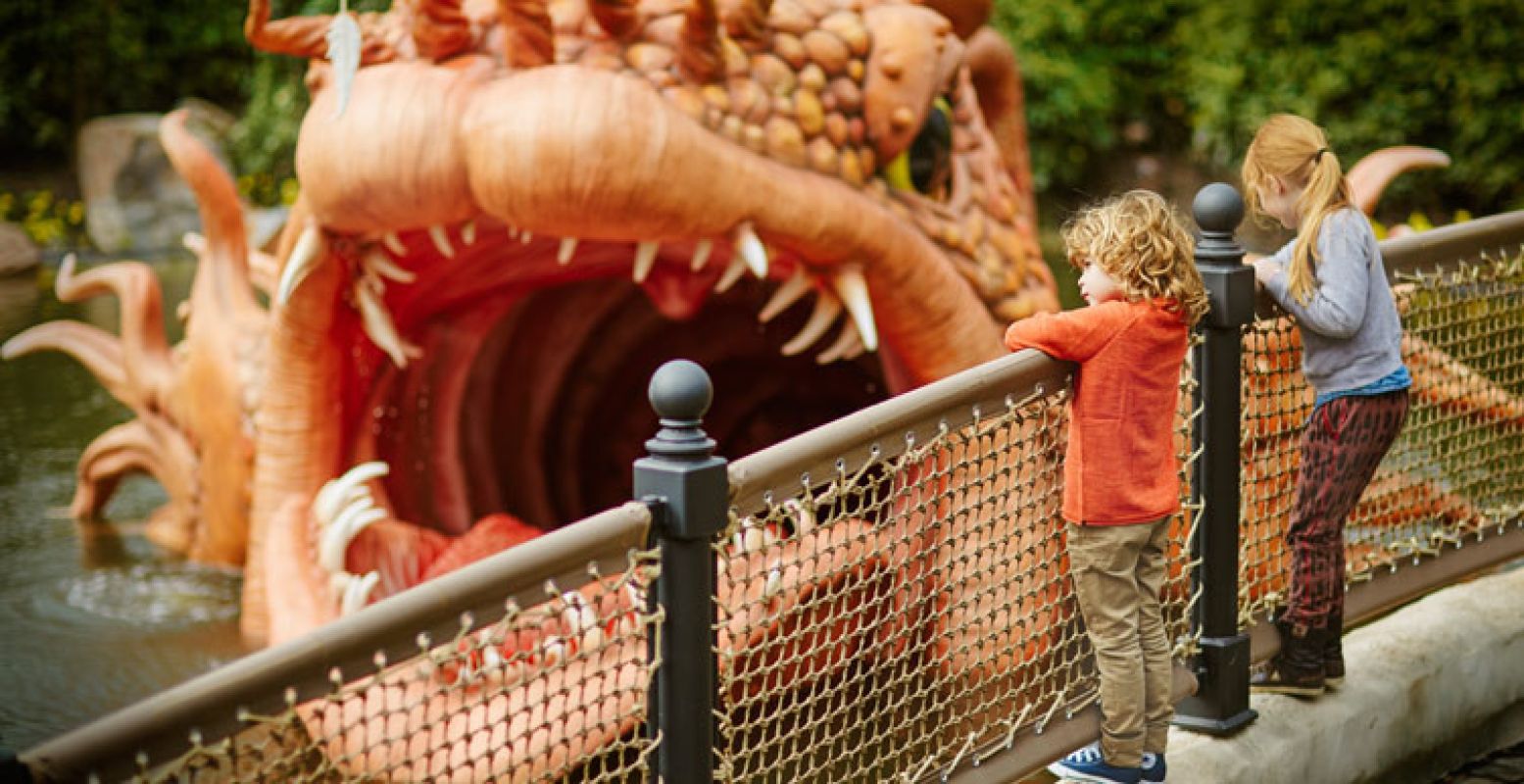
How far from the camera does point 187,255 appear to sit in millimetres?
14961

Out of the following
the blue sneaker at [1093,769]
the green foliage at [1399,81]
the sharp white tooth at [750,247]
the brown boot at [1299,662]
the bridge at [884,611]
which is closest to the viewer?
the bridge at [884,611]

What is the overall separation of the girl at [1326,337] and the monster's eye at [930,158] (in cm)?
83

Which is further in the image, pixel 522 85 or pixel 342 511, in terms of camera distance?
pixel 342 511

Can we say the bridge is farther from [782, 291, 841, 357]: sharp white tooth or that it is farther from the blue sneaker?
[782, 291, 841, 357]: sharp white tooth

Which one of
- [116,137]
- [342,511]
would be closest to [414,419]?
[342,511]

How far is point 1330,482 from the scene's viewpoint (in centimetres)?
277

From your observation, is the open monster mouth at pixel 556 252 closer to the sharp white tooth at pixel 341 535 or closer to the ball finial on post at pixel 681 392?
the sharp white tooth at pixel 341 535

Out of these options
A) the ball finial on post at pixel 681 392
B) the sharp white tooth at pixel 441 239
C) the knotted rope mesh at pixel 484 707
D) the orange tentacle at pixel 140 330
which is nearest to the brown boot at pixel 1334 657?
the knotted rope mesh at pixel 484 707

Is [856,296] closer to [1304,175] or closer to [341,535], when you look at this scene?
[1304,175]

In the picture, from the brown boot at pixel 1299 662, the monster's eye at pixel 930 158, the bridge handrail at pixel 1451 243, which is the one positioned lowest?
the brown boot at pixel 1299 662

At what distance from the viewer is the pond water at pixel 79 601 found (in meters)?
3.73

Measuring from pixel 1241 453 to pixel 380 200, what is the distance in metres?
1.51

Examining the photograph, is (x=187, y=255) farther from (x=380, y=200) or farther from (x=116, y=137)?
(x=380, y=200)

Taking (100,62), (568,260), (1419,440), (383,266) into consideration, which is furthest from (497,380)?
(100,62)
